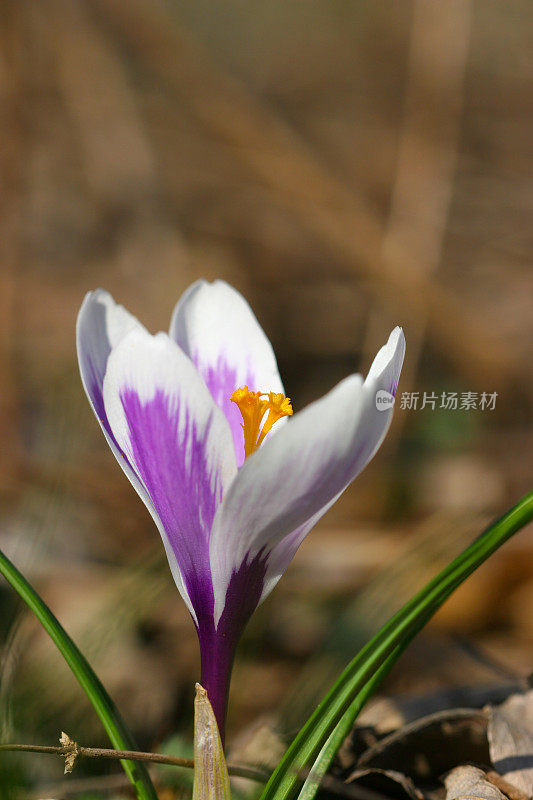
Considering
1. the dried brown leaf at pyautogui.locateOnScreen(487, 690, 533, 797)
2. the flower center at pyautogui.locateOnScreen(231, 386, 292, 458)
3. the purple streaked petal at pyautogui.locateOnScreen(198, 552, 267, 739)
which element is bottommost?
the dried brown leaf at pyautogui.locateOnScreen(487, 690, 533, 797)

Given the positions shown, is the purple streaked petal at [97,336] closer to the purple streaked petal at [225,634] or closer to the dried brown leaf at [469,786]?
the purple streaked petal at [225,634]

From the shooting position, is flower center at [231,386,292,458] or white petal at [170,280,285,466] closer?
flower center at [231,386,292,458]

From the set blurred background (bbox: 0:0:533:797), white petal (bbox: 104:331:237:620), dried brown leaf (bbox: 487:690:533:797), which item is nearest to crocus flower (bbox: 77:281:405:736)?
white petal (bbox: 104:331:237:620)

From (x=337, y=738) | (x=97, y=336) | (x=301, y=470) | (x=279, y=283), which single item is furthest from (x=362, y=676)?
(x=279, y=283)

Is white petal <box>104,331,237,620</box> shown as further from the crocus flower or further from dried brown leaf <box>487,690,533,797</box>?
dried brown leaf <box>487,690,533,797</box>

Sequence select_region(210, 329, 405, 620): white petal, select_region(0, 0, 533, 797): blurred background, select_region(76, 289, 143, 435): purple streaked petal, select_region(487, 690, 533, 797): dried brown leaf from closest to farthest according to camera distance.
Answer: select_region(210, 329, 405, 620): white petal
select_region(76, 289, 143, 435): purple streaked petal
select_region(487, 690, 533, 797): dried brown leaf
select_region(0, 0, 533, 797): blurred background

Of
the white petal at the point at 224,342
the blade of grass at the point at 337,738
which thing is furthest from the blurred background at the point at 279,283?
the white petal at the point at 224,342

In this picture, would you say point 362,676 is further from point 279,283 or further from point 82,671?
point 279,283

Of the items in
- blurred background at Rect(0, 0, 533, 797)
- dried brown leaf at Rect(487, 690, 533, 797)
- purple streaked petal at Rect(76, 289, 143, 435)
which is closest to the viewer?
purple streaked petal at Rect(76, 289, 143, 435)
